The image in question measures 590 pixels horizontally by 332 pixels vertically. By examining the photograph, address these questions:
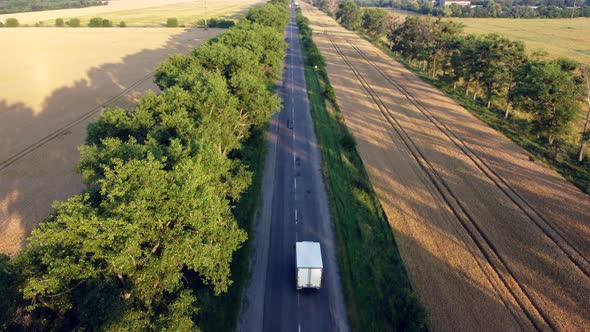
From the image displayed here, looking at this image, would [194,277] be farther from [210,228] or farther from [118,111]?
[118,111]

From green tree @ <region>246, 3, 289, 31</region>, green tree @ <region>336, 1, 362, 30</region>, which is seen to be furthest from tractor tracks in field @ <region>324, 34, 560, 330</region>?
green tree @ <region>336, 1, 362, 30</region>

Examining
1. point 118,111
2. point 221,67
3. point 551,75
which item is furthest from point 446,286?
point 221,67

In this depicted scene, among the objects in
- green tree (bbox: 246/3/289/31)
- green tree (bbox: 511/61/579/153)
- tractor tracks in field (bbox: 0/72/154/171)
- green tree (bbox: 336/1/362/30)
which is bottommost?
tractor tracks in field (bbox: 0/72/154/171)

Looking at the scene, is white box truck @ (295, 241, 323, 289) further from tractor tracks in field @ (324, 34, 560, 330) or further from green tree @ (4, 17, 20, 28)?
green tree @ (4, 17, 20, 28)

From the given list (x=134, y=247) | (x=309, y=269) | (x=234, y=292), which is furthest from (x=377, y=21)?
(x=134, y=247)

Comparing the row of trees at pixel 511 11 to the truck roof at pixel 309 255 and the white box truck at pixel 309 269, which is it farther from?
the white box truck at pixel 309 269

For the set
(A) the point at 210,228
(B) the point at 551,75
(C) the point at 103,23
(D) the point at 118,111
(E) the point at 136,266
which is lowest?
(E) the point at 136,266
